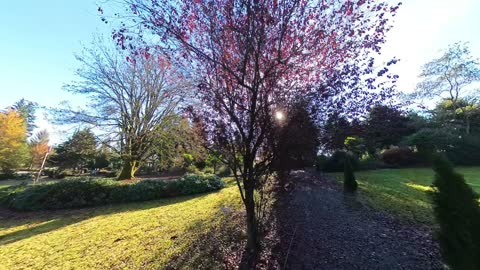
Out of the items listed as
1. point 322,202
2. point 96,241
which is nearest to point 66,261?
point 96,241

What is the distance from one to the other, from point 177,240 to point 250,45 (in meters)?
3.60

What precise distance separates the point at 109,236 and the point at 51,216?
434 cm

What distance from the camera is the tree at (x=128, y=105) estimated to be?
12.8 m

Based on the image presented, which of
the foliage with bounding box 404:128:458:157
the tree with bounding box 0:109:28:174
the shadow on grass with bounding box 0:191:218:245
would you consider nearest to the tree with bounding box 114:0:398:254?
the shadow on grass with bounding box 0:191:218:245

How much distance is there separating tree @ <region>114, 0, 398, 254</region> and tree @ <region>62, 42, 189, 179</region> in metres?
9.47

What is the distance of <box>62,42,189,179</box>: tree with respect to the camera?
1281 centimetres

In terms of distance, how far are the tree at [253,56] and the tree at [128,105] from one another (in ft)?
31.1

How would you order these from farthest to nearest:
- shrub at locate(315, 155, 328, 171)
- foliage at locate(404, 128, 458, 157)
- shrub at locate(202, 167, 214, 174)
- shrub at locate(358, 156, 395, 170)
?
1. shrub at locate(202, 167, 214, 174)
2. foliage at locate(404, 128, 458, 157)
3. shrub at locate(358, 156, 395, 170)
4. shrub at locate(315, 155, 328, 171)

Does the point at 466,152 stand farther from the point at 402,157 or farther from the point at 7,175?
the point at 7,175

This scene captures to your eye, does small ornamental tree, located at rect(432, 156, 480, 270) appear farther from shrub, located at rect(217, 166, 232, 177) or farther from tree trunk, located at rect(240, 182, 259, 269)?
shrub, located at rect(217, 166, 232, 177)

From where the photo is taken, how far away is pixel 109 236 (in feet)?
18.0

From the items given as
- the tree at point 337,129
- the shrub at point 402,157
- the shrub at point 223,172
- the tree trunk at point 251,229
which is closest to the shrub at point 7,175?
the shrub at point 223,172

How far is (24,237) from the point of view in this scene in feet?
20.1

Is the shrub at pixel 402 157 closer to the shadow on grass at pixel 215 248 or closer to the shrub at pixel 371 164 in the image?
the shrub at pixel 371 164
